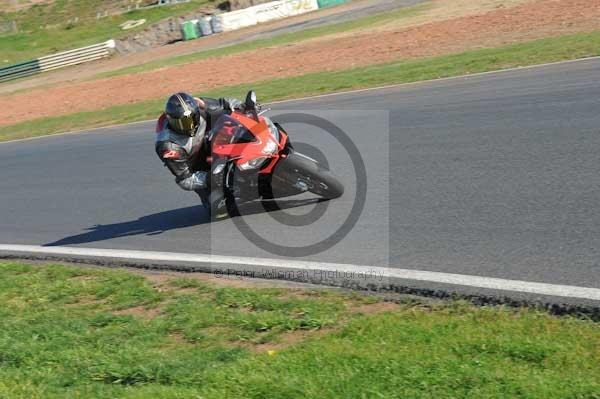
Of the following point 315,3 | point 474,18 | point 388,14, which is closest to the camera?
point 474,18

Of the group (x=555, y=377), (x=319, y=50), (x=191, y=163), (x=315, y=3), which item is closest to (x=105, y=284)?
(x=191, y=163)

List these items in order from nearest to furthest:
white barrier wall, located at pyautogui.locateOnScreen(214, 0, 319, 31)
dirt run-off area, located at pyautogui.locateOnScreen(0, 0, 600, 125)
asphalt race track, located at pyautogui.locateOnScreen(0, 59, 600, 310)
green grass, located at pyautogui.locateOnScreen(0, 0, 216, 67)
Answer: asphalt race track, located at pyautogui.locateOnScreen(0, 59, 600, 310) → dirt run-off area, located at pyautogui.locateOnScreen(0, 0, 600, 125) → white barrier wall, located at pyautogui.locateOnScreen(214, 0, 319, 31) → green grass, located at pyautogui.locateOnScreen(0, 0, 216, 67)

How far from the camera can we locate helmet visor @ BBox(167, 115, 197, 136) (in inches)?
357

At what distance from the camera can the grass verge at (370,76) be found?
17375mm

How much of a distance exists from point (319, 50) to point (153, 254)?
1972 cm

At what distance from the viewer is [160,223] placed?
33.7ft

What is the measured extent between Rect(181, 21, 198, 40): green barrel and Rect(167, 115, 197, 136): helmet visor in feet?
114

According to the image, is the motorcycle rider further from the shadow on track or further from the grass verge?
the grass verge

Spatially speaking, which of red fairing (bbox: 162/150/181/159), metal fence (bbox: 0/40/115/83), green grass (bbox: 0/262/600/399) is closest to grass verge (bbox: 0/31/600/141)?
red fairing (bbox: 162/150/181/159)

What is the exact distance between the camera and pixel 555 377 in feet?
14.3

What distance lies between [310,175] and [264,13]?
115 ft

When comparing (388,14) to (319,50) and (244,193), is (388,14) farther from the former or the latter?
(244,193)

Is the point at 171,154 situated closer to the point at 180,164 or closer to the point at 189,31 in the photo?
the point at 180,164

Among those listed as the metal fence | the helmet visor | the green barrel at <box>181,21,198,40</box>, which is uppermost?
the helmet visor
